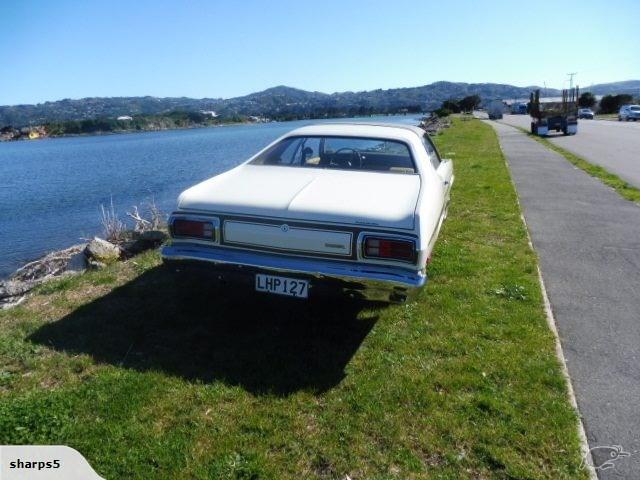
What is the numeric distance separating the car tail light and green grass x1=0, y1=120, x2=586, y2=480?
2.60ft

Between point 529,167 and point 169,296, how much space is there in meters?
12.4

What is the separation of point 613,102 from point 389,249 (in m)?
78.4

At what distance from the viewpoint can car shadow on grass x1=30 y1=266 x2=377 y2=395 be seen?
3.65 m

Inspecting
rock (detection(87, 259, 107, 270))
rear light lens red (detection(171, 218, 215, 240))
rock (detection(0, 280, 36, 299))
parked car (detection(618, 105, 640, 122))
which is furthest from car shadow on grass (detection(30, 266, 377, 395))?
parked car (detection(618, 105, 640, 122))

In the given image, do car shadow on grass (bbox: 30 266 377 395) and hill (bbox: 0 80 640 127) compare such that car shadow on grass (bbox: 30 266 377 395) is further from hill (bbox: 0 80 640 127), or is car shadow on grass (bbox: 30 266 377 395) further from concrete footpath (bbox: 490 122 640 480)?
→ hill (bbox: 0 80 640 127)

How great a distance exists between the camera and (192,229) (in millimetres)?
4207

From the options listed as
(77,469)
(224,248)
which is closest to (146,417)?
(77,469)

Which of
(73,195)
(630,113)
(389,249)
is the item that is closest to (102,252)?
(389,249)

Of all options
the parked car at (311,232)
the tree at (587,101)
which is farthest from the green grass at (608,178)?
the tree at (587,101)

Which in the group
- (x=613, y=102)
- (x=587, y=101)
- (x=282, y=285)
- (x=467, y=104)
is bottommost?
(x=282, y=285)

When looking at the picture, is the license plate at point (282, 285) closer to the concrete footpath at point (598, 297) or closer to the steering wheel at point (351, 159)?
the steering wheel at point (351, 159)

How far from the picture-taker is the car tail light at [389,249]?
3693mm

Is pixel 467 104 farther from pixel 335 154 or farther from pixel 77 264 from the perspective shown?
pixel 335 154

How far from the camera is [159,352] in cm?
394
